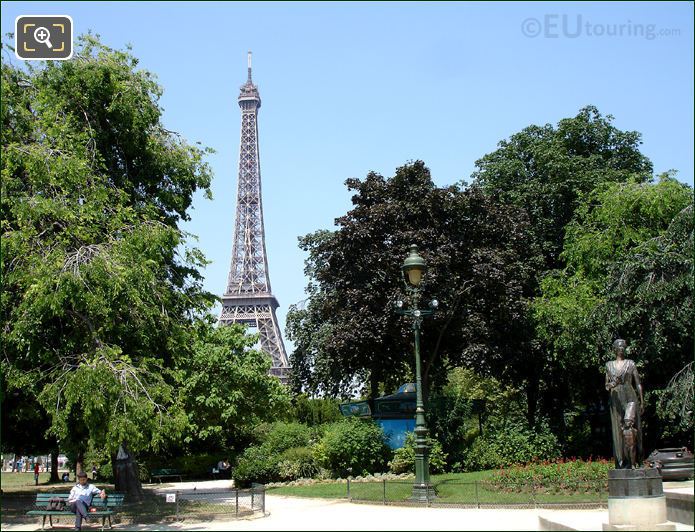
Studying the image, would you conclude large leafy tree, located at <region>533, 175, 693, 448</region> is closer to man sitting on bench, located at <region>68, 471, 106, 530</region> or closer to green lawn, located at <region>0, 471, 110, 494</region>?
man sitting on bench, located at <region>68, 471, 106, 530</region>

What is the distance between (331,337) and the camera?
30125 millimetres

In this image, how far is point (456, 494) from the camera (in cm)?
2045

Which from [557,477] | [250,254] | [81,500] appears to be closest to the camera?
[81,500]

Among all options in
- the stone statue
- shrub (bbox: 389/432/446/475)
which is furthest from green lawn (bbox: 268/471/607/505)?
the stone statue

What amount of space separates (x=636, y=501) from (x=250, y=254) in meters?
88.6

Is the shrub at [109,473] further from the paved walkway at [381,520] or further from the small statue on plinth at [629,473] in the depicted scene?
the small statue on plinth at [629,473]

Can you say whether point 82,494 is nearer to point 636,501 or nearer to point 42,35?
point 42,35

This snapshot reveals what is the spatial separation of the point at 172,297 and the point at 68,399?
20.5 ft

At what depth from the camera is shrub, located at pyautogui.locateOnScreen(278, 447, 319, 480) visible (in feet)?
98.0

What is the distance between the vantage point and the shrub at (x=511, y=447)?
27625 millimetres

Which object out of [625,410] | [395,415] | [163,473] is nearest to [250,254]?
[163,473]

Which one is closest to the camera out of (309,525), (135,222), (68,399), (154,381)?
(309,525)

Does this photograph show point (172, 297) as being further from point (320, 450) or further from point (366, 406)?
point (366, 406)

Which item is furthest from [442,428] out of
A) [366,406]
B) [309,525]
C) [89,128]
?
[89,128]
